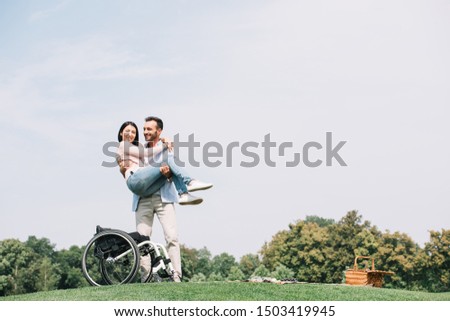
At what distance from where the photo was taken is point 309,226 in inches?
1911

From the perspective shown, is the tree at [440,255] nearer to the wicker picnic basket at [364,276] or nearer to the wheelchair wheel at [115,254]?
the wicker picnic basket at [364,276]

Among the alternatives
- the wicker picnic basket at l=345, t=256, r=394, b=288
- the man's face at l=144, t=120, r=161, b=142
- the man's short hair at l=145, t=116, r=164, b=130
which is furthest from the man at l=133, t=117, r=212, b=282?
the wicker picnic basket at l=345, t=256, r=394, b=288

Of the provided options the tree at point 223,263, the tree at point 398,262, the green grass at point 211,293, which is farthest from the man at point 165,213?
the tree at point 223,263

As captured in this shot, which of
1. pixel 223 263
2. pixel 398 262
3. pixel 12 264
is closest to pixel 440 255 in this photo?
pixel 398 262

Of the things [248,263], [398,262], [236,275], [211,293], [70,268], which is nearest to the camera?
[211,293]

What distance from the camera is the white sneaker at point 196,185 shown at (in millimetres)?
8891

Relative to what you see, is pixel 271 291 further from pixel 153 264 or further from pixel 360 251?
pixel 360 251

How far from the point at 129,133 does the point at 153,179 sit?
3.42 ft

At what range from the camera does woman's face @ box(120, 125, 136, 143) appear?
9.45m

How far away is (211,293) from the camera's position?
786 centimetres

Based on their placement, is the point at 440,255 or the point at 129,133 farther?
the point at 440,255

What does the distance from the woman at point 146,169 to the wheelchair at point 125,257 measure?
2.53ft

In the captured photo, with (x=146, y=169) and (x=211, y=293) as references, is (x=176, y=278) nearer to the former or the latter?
(x=211, y=293)
